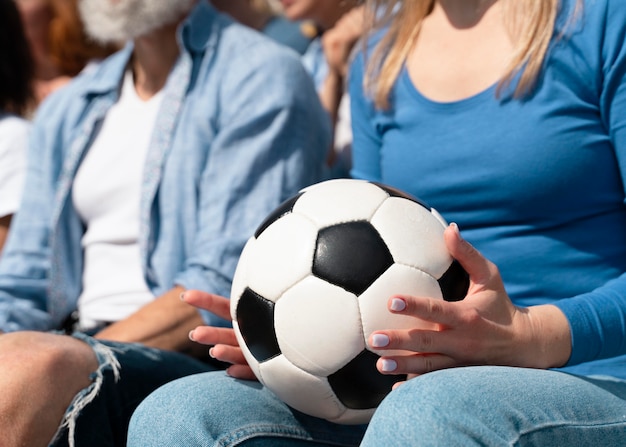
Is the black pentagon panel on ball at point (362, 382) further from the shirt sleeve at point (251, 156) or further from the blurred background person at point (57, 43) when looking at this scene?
the blurred background person at point (57, 43)

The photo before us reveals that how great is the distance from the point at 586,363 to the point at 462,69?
69cm

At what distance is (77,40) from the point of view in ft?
14.8

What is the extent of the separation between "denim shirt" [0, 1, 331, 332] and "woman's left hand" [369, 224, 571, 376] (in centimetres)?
102

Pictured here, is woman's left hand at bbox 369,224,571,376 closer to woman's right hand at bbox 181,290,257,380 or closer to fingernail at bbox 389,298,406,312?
fingernail at bbox 389,298,406,312

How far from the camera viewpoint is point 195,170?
8.57ft

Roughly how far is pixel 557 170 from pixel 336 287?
1.87 feet

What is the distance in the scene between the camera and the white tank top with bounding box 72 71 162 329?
8.82ft

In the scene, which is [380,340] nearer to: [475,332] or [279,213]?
[475,332]

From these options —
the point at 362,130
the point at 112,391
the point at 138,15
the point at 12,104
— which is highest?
the point at 138,15

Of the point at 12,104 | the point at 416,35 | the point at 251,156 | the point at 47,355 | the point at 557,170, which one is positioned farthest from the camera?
the point at 12,104

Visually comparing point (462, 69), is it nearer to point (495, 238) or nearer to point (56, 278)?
point (495, 238)

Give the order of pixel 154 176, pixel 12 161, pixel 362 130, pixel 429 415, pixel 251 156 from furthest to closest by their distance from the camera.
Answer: pixel 12 161
pixel 154 176
pixel 251 156
pixel 362 130
pixel 429 415

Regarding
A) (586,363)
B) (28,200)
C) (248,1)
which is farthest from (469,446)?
(248,1)

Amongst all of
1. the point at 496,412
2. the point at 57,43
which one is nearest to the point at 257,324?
the point at 496,412
